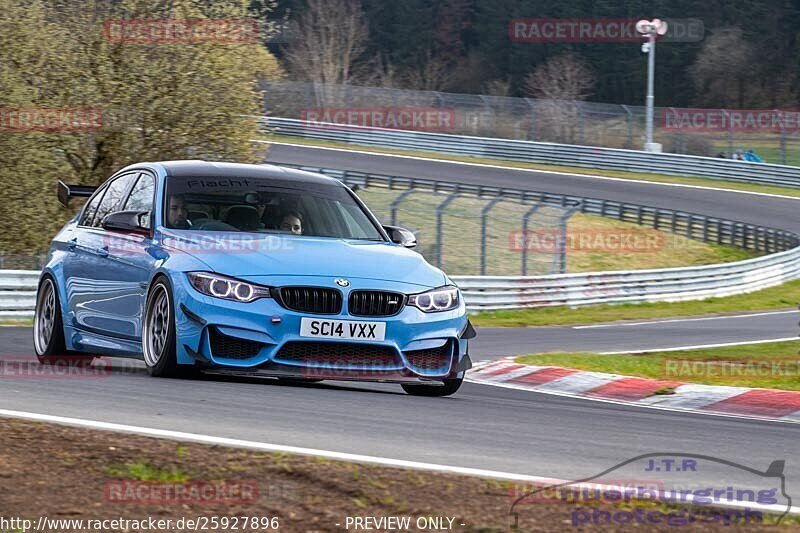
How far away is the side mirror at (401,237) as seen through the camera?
934 centimetres

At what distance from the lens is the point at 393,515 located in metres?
4.59

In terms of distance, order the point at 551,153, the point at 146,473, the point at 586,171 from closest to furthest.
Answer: the point at 146,473
the point at 586,171
the point at 551,153

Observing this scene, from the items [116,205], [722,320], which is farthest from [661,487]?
[722,320]

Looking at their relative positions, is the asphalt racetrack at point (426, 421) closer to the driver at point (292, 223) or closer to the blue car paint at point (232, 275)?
the blue car paint at point (232, 275)

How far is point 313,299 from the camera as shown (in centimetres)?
798

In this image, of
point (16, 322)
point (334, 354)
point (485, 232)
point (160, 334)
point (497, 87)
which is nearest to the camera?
point (334, 354)

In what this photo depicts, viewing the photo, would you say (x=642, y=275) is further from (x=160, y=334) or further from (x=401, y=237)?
(x=160, y=334)

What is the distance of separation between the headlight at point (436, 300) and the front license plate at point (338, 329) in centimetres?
35

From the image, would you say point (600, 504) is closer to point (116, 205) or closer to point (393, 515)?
point (393, 515)

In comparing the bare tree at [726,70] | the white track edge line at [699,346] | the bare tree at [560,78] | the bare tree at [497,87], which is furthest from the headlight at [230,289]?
the bare tree at [726,70]

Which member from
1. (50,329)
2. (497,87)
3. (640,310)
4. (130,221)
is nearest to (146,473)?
(130,221)

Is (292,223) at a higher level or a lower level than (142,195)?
lower

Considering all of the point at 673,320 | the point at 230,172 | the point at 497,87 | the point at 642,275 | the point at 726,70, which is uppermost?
the point at 726,70

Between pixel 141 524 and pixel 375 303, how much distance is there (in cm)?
382
